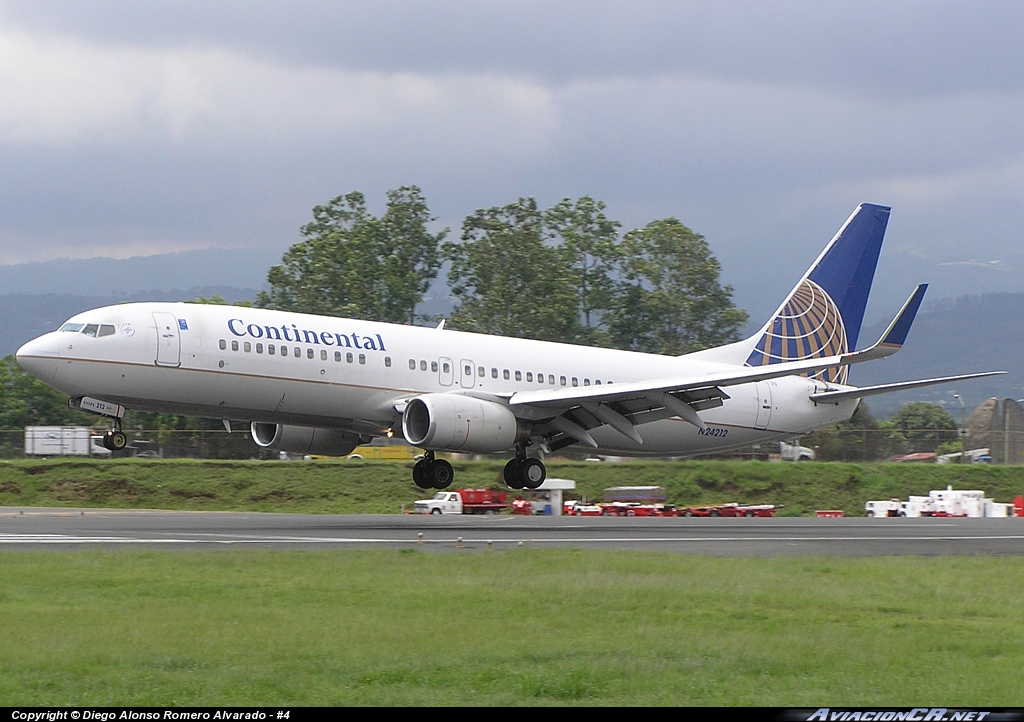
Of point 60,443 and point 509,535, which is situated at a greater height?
point 60,443

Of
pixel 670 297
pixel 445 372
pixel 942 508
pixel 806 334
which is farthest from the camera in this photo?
pixel 670 297

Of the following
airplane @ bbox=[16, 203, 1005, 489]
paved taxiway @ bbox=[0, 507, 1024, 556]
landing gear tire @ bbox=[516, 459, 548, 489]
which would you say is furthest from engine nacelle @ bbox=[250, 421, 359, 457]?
landing gear tire @ bbox=[516, 459, 548, 489]

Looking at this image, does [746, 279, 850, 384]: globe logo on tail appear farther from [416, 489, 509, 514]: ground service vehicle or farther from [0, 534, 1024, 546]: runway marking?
[0, 534, 1024, 546]: runway marking

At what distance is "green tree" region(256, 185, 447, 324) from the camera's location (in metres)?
90.8

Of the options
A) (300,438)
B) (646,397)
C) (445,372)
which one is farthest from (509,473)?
(300,438)

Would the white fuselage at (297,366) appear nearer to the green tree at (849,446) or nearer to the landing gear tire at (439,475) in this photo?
the landing gear tire at (439,475)

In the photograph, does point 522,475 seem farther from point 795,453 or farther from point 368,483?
point 795,453

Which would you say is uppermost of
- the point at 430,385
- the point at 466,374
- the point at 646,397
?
the point at 466,374

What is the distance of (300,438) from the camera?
3600 cm

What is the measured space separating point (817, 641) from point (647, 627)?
180cm

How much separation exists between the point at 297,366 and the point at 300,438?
5113 mm

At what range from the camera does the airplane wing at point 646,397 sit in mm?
33094

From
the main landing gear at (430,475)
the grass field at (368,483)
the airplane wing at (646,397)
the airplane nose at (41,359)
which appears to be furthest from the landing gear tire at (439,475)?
the grass field at (368,483)

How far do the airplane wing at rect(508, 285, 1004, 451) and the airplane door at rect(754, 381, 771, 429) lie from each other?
→ 2735 millimetres
